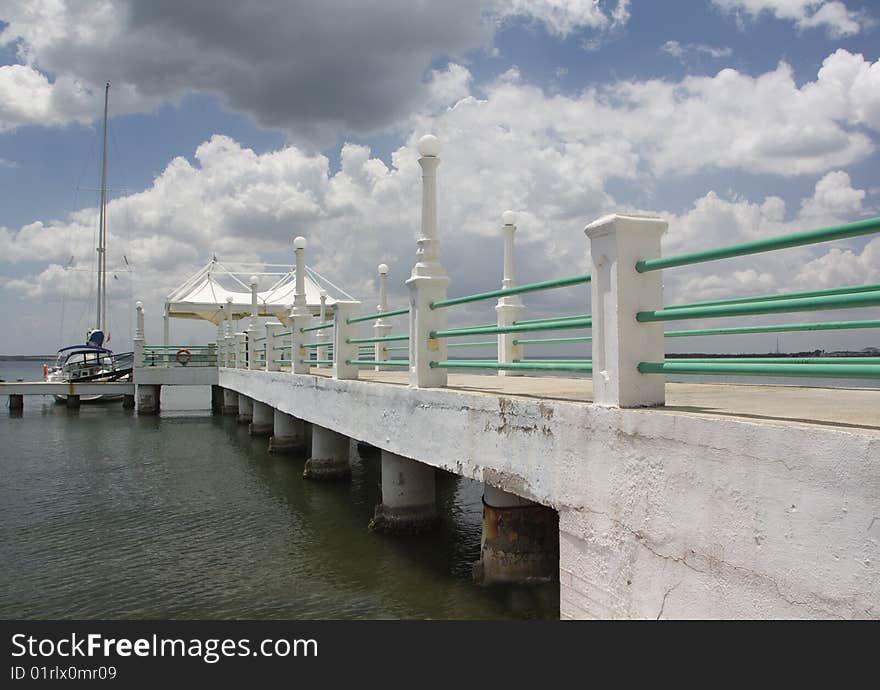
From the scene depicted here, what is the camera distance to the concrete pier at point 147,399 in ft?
101

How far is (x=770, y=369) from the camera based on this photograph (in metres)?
3.39

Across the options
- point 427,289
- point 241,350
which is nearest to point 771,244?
point 427,289

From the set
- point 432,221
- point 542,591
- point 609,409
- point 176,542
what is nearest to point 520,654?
point 609,409

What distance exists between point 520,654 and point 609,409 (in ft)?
4.90

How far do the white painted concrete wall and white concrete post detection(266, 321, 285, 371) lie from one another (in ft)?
36.4

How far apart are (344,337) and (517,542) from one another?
4.47 m

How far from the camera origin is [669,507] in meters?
3.80

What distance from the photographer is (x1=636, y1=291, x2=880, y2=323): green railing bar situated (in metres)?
2.96

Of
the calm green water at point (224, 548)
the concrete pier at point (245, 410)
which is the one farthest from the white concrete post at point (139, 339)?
the calm green water at point (224, 548)

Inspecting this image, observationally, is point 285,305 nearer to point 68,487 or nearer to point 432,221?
point 68,487

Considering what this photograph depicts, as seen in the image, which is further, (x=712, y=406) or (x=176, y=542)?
(x=176, y=542)

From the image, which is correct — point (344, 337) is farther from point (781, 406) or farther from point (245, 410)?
point (245, 410)

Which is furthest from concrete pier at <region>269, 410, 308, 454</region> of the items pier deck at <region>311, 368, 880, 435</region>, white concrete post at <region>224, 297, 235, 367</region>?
pier deck at <region>311, 368, 880, 435</region>

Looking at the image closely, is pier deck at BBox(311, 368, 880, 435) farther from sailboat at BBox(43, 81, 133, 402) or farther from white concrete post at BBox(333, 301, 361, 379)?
sailboat at BBox(43, 81, 133, 402)
